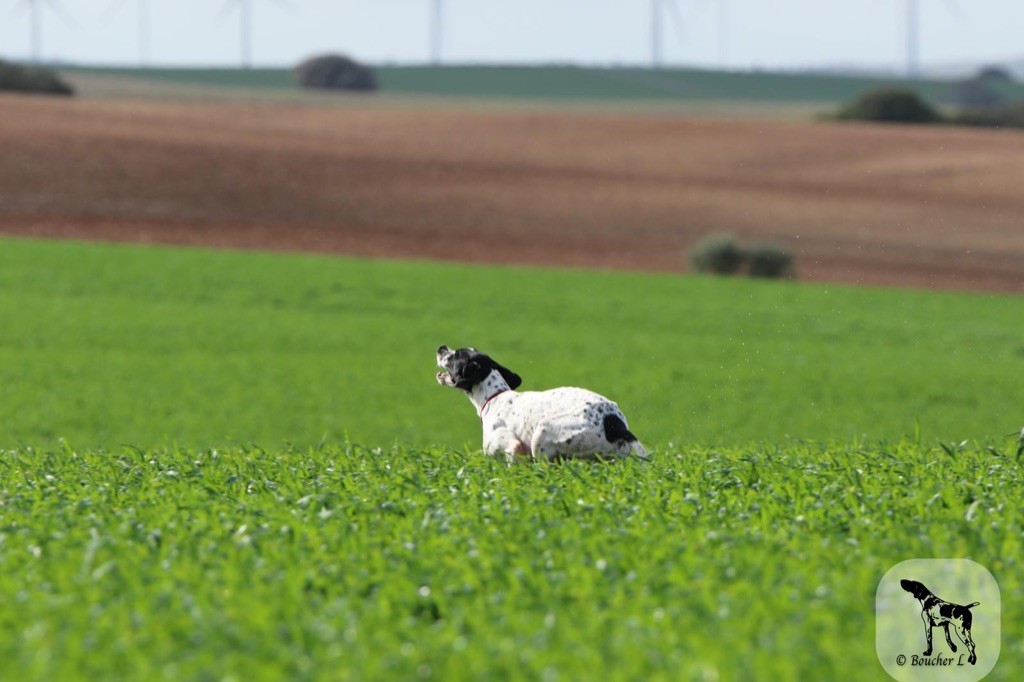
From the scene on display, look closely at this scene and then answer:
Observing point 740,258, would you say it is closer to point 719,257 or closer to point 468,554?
point 719,257

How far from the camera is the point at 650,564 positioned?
730cm

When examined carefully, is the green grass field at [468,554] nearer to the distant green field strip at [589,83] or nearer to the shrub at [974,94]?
the distant green field strip at [589,83]

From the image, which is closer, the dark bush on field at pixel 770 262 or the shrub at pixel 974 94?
the dark bush on field at pixel 770 262

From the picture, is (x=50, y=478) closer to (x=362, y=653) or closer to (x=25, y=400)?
(x=362, y=653)

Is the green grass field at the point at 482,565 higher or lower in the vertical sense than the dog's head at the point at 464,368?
lower

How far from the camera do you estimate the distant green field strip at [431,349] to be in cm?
2331

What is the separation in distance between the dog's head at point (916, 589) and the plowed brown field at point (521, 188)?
44471 mm

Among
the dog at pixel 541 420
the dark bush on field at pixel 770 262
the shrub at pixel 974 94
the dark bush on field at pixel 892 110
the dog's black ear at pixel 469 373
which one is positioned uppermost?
the shrub at pixel 974 94

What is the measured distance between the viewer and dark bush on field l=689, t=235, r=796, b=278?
48719 millimetres

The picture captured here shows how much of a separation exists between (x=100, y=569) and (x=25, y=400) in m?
18.2

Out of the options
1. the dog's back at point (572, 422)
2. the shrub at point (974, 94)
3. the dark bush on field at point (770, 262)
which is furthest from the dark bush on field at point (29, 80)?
the shrub at point (974, 94)

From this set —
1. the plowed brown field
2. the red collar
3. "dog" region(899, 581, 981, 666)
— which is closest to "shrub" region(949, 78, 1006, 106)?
the plowed brown field

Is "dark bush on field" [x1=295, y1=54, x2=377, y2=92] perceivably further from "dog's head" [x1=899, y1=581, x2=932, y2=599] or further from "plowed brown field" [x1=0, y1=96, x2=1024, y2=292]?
"dog's head" [x1=899, y1=581, x2=932, y2=599]

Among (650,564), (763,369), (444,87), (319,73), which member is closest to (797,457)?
(650,564)
